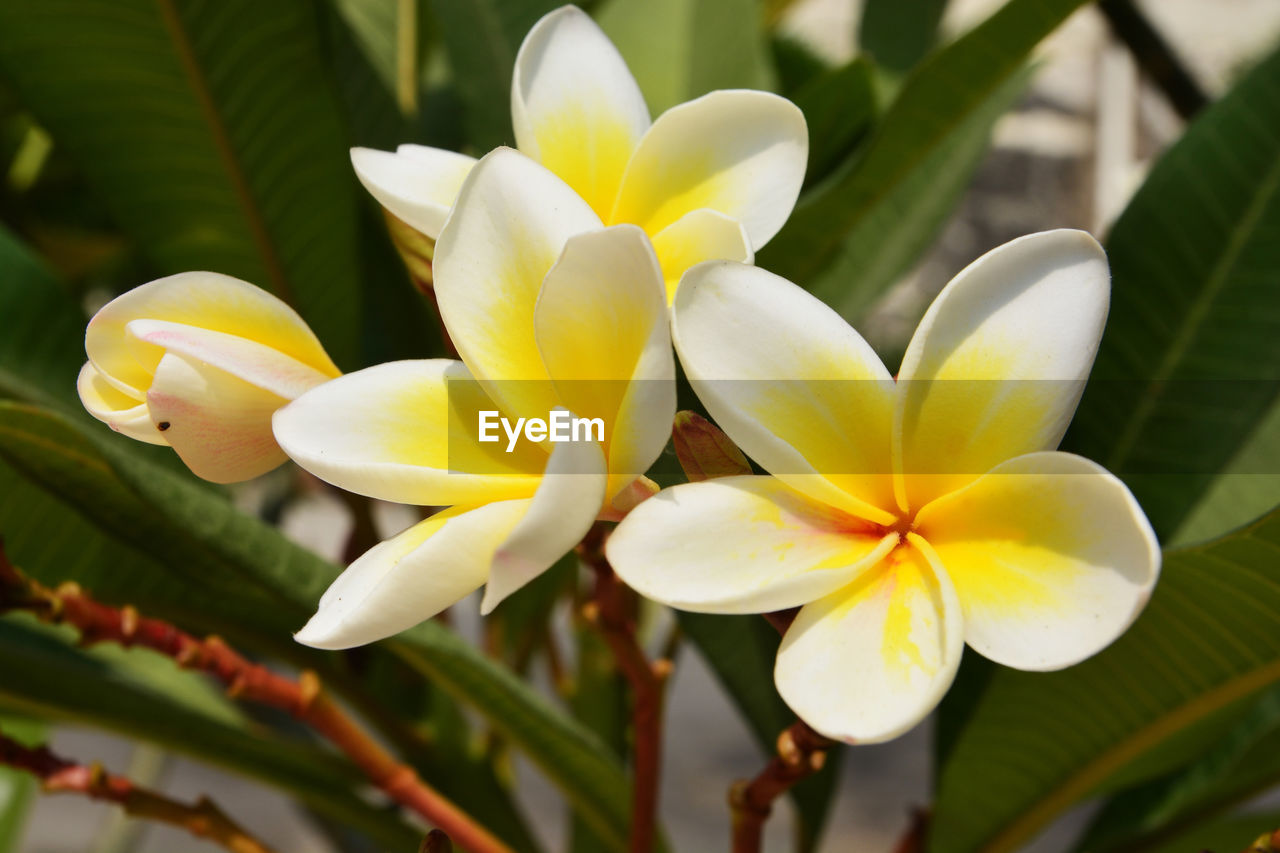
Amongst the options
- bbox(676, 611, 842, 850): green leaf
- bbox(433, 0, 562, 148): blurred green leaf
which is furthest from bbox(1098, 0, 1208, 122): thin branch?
bbox(676, 611, 842, 850): green leaf

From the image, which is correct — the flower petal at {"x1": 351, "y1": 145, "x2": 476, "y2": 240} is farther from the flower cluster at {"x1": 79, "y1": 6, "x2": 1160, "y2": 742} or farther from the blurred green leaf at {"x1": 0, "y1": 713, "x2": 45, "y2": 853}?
the blurred green leaf at {"x1": 0, "y1": 713, "x2": 45, "y2": 853}

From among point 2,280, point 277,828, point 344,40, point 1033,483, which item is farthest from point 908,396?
point 277,828

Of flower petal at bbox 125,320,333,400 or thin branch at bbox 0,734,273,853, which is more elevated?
flower petal at bbox 125,320,333,400

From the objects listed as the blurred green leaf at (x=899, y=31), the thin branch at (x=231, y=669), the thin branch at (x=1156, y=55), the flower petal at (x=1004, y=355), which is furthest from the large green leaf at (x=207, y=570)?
the thin branch at (x=1156, y=55)

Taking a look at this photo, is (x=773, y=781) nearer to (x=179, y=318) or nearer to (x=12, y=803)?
(x=179, y=318)

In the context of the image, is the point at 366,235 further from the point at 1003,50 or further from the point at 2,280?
the point at 1003,50

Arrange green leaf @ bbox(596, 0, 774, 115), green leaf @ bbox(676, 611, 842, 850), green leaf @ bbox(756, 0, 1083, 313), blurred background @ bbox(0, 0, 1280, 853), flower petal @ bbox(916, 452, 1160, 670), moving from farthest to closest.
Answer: blurred background @ bbox(0, 0, 1280, 853) < green leaf @ bbox(596, 0, 774, 115) < green leaf @ bbox(676, 611, 842, 850) < green leaf @ bbox(756, 0, 1083, 313) < flower petal @ bbox(916, 452, 1160, 670)

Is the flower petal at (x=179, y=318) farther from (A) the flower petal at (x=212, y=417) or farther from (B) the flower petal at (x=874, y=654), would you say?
(B) the flower petal at (x=874, y=654)
